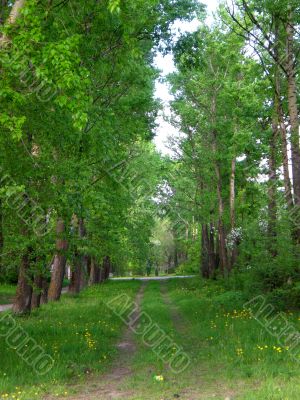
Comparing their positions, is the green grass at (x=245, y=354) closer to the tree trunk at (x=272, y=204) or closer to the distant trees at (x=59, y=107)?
the tree trunk at (x=272, y=204)

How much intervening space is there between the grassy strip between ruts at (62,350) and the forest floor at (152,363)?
18 millimetres

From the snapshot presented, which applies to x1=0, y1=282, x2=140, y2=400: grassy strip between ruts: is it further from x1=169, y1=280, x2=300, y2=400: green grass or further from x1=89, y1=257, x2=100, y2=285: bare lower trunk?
x1=89, y1=257, x2=100, y2=285: bare lower trunk

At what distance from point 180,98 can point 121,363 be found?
24409 mm

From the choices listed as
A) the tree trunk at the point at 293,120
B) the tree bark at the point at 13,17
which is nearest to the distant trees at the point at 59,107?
the tree bark at the point at 13,17

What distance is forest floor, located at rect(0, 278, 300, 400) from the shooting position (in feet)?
23.8

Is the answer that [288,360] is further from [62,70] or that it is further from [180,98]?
[180,98]

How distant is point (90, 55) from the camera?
12.5 meters

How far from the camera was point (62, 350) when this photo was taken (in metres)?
10.0

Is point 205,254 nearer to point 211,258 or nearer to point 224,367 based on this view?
point 211,258

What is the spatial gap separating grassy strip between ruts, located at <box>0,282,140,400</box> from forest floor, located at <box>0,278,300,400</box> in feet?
0.06

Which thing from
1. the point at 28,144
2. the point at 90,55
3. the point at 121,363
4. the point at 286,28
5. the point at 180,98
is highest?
the point at 180,98

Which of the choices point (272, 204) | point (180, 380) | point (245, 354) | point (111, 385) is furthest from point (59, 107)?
point (272, 204)

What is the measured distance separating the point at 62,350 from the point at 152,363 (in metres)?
2.16

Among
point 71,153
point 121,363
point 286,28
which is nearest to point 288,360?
point 121,363
